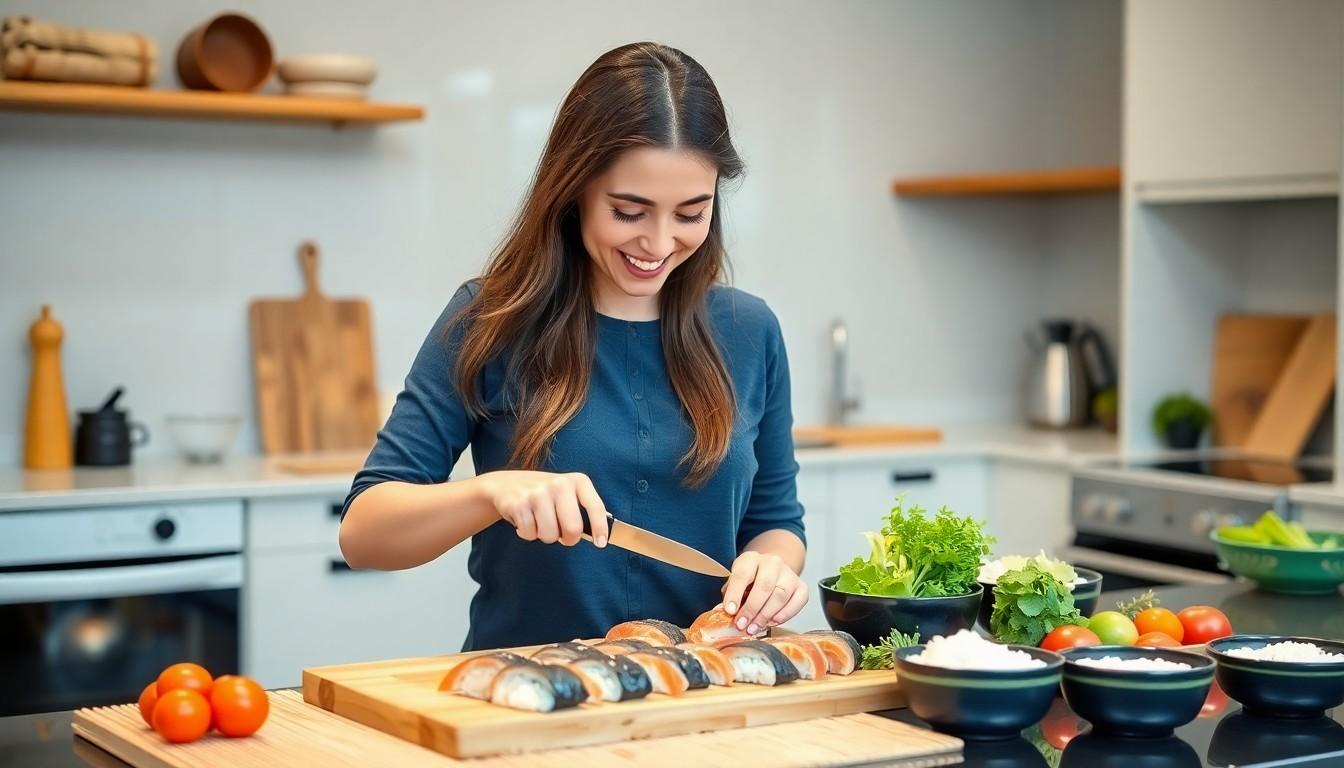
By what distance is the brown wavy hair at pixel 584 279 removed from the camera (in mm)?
1870

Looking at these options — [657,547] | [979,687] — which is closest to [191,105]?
[657,547]

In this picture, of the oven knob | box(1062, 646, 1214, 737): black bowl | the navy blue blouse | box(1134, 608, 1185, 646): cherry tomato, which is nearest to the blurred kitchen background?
the oven knob

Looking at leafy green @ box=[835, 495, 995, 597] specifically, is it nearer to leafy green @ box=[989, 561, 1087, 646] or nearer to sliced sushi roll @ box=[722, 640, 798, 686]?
leafy green @ box=[989, 561, 1087, 646]

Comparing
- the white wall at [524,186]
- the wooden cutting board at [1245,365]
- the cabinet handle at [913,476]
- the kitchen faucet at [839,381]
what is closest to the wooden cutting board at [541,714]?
the white wall at [524,186]

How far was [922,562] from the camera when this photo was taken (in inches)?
69.1

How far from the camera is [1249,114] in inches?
144

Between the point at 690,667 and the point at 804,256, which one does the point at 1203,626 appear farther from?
the point at 804,256

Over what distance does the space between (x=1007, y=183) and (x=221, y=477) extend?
2240mm

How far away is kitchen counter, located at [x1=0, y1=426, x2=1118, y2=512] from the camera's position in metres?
3.14

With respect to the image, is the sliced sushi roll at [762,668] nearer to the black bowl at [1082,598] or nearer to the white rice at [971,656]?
the white rice at [971,656]

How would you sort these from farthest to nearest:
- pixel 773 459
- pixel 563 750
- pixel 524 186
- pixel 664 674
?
pixel 524 186
pixel 773 459
pixel 664 674
pixel 563 750

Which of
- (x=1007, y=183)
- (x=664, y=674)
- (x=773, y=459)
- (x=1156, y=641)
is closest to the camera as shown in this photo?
(x=664, y=674)

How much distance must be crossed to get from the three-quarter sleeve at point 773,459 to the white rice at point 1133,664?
67 cm

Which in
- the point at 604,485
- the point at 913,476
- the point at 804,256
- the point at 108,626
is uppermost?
the point at 804,256
